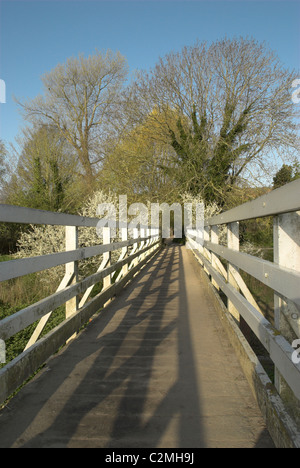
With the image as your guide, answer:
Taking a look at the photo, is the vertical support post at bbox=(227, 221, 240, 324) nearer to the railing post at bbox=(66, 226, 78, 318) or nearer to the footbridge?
the footbridge

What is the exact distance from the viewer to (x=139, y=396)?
2.45m

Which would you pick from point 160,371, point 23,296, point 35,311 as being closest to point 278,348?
point 160,371

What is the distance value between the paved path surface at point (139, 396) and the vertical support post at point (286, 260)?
1.41ft

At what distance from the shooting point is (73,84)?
25.7 metres

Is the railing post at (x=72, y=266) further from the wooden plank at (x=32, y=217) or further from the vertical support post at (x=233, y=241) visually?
the vertical support post at (x=233, y=241)

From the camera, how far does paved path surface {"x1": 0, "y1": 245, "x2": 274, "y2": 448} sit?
1.97 m

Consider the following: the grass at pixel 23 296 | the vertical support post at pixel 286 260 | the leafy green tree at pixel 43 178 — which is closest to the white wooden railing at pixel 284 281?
the vertical support post at pixel 286 260

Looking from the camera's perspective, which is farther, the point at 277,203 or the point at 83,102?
the point at 83,102

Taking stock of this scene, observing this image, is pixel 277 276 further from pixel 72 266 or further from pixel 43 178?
pixel 43 178

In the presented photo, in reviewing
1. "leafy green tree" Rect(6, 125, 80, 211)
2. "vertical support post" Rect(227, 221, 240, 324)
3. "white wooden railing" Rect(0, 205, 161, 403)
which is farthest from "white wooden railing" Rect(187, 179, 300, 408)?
"leafy green tree" Rect(6, 125, 80, 211)

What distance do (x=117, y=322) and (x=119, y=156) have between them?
1732 cm

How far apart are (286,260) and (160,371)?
1.44 m

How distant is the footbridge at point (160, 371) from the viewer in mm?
1877
